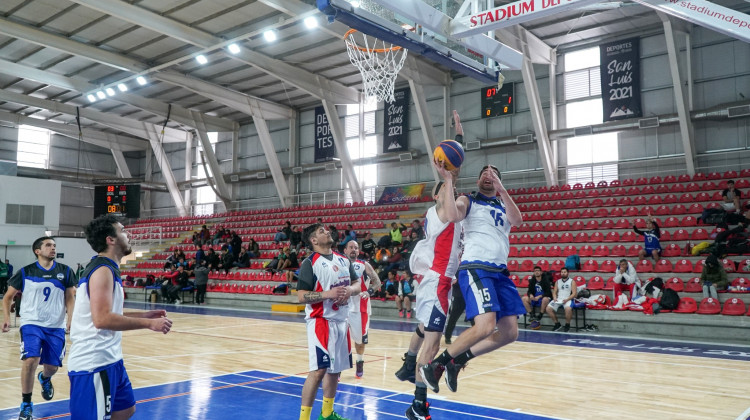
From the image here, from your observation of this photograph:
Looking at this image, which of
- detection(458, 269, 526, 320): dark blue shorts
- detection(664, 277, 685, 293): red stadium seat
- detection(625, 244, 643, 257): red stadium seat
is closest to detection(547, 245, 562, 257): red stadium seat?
detection(625, 244, 643, 257): red stadium seat

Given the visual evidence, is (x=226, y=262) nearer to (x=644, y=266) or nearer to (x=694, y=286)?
(x=644, y=266)

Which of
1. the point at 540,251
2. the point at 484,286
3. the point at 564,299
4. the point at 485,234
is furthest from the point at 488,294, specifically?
the point at 540,251

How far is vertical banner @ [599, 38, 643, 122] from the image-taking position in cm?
1870

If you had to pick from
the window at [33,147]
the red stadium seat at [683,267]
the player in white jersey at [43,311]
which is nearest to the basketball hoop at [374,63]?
the red stadium seat at [683,267]

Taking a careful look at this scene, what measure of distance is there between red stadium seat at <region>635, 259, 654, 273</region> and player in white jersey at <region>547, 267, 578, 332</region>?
71.8 inches

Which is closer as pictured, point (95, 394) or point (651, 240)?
point (95, 394)

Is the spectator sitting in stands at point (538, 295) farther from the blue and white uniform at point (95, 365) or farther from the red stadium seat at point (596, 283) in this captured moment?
the blue and white uniform at point (95, 365)

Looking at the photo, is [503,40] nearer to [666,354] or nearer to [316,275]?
[666,354]

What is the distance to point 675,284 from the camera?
40.0 feet

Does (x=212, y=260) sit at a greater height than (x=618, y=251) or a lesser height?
lesser

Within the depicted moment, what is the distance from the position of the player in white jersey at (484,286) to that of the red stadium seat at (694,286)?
361 inches

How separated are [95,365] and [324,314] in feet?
5.82

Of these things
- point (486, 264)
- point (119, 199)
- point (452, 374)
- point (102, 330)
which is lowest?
point (452, 374)

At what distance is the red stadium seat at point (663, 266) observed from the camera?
12820mm
